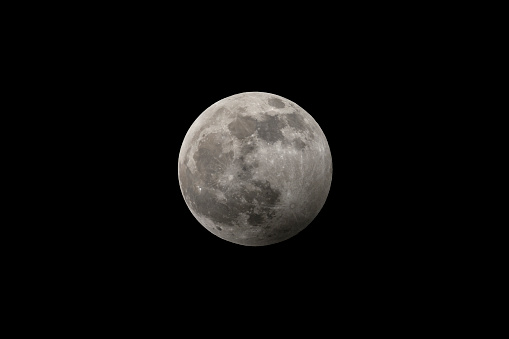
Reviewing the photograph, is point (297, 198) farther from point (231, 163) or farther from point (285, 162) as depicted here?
point (231, 163)

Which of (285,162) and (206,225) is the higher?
(285,162)

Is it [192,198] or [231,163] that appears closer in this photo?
[231,163]

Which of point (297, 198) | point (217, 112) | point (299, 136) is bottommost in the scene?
point (297, 198)

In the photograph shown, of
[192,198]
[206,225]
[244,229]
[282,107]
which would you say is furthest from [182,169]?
[282,107]

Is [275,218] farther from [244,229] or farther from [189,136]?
[189,136]

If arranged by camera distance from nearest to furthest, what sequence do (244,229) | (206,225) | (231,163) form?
(231,163) < (244,229) < (206,225)

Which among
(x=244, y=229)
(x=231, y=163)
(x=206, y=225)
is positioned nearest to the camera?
(x=231, y=163)
